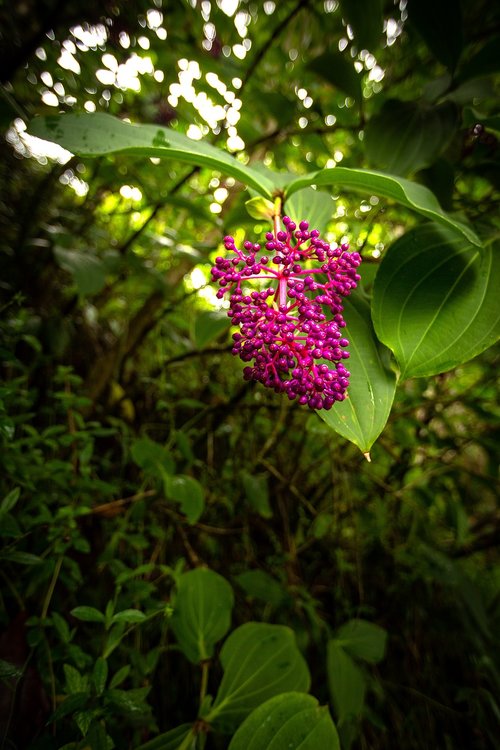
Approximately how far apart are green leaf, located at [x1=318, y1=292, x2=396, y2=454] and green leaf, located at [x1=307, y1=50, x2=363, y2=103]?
68 cm

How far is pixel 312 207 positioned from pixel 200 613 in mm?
818

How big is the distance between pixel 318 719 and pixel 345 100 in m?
1.68

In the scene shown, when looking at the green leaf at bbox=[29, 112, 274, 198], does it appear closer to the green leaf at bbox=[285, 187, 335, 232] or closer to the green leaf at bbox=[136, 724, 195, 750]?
the green leaf at bbox=[285, 187, 335, 232]

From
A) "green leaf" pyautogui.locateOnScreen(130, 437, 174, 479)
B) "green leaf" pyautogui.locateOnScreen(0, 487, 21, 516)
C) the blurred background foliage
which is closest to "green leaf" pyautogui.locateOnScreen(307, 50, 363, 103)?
the blurred background foliage

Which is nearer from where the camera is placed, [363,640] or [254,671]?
[254,671]

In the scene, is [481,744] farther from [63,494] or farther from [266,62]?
[266,62]

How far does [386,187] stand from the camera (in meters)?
0.44

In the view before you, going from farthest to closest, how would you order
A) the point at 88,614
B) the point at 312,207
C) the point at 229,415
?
the point at 229,415
the point at 312,207
the point at 88,614

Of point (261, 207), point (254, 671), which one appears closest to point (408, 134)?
point (261, 207)

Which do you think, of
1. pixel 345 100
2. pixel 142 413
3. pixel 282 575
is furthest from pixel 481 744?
pixel 345 100

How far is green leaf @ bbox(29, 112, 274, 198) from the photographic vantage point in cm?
43

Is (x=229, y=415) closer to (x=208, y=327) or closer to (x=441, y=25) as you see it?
(x=208, y=327)

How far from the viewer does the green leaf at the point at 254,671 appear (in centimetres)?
69

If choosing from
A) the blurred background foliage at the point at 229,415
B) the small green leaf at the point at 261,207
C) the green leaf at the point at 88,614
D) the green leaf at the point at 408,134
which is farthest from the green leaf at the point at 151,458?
the green leaf at the point at 408,134
